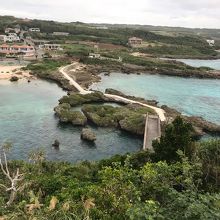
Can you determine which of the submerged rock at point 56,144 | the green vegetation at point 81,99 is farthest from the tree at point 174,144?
the green vegetation at point 81,99

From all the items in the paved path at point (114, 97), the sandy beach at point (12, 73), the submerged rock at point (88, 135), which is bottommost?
the sandy beach at point (12, 73)

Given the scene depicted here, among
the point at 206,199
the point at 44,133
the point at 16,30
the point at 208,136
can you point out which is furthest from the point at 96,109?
the point at 16,30

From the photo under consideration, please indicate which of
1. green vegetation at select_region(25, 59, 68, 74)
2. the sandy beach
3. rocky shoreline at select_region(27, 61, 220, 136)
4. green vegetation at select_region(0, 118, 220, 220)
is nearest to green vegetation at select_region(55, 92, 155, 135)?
rocky shoreline at select_region(27, 61, 220, 136)

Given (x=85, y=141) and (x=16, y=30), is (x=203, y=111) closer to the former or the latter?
(x=85, y=141)

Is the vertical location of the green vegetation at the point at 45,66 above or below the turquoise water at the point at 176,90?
above

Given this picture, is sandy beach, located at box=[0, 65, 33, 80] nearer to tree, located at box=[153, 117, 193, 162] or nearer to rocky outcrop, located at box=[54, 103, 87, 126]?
rocky outcrop, located at box=[54, 103, 87, 126]

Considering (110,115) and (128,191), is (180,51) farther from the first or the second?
(128,191)

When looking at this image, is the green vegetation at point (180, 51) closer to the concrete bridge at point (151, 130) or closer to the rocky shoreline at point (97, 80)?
the rocky shoreline at point (97, 80)
